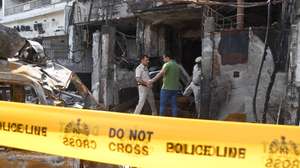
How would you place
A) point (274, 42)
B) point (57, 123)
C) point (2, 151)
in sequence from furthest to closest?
1. point (274, 42)
2. point (2, 151)
3. point (57, 123)

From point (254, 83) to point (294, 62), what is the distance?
1268 mm

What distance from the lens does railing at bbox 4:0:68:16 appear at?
2821 centimetres

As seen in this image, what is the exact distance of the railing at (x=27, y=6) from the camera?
28.2 metres

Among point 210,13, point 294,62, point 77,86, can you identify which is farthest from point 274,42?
point 77,86

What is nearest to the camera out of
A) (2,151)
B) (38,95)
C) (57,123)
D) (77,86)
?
(57,123)


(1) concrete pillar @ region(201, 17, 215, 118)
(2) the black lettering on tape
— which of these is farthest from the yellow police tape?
(1) concrete pillar @ region(201, 17, 215, 118)

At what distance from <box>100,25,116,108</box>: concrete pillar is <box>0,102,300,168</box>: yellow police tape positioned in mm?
13442

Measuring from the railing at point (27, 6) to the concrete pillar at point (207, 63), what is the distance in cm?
1437

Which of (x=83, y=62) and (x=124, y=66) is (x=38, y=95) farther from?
(x=83, y=62)

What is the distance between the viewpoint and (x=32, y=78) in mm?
6836

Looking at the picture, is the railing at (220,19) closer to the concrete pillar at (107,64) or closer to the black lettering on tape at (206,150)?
the concrete pillar at (107,64)

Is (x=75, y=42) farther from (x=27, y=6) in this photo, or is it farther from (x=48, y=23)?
(x=27, y=6)

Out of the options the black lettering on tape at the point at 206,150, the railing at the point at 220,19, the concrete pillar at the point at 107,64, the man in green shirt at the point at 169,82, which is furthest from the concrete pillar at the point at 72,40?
the black lettering on tape at the point at 206,150

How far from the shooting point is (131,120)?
4680 mm
